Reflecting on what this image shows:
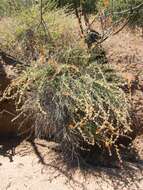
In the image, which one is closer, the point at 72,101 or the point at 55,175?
the point at 55,175

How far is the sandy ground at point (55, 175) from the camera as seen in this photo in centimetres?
397

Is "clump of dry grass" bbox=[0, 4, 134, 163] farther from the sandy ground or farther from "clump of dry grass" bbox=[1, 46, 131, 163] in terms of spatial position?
the sandy ground

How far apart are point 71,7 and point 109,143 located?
8.14 ft

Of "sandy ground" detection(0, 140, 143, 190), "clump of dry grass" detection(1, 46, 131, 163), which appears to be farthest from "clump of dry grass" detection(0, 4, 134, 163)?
"sandy ground" detection(0, 140, 143, 190)

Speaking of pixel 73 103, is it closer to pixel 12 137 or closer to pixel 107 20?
pixel 12 137

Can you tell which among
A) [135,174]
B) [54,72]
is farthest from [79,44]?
[135,174]

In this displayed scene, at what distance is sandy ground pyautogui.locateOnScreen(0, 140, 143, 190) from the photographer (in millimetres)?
3969

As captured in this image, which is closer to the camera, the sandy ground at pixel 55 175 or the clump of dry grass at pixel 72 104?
the sandy ground at pixel 55 175

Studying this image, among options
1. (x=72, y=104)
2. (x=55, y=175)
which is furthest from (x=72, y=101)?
(x=55, y=175)

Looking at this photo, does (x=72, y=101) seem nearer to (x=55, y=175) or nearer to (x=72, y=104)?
(x=72, y=104)

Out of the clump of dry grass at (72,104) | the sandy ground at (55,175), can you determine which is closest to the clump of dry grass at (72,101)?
the clump of dry grass at (72,104)

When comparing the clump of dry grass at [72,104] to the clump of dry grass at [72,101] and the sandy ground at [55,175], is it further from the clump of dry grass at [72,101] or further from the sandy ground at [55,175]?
the sandy ground at [55,175]

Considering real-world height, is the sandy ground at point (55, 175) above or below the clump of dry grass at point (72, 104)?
below

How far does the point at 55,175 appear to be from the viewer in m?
4.08
